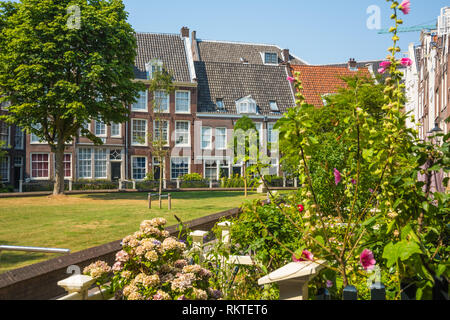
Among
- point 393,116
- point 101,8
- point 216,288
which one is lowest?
point 216,288

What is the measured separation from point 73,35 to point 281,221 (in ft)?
74.0

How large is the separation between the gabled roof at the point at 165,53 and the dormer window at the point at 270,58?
40.3 ft

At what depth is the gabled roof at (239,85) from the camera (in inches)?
1666

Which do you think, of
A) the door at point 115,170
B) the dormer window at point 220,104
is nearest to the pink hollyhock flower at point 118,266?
the door at point 115,170

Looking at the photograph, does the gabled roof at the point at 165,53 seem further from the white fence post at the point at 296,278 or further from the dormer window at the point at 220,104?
the white fence post at the point at 296,278

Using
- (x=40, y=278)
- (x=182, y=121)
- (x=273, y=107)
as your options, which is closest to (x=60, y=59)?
(x=182, y=121)

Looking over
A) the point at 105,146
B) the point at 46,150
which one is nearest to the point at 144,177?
the point at 105,146

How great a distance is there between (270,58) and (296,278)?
4979 cm

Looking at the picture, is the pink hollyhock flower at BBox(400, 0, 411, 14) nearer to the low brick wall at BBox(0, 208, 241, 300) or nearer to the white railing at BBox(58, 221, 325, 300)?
the white railing at BBox(58, 221, 325, 300)

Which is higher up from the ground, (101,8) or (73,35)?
(101,8)

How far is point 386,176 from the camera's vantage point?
3.21 meters
